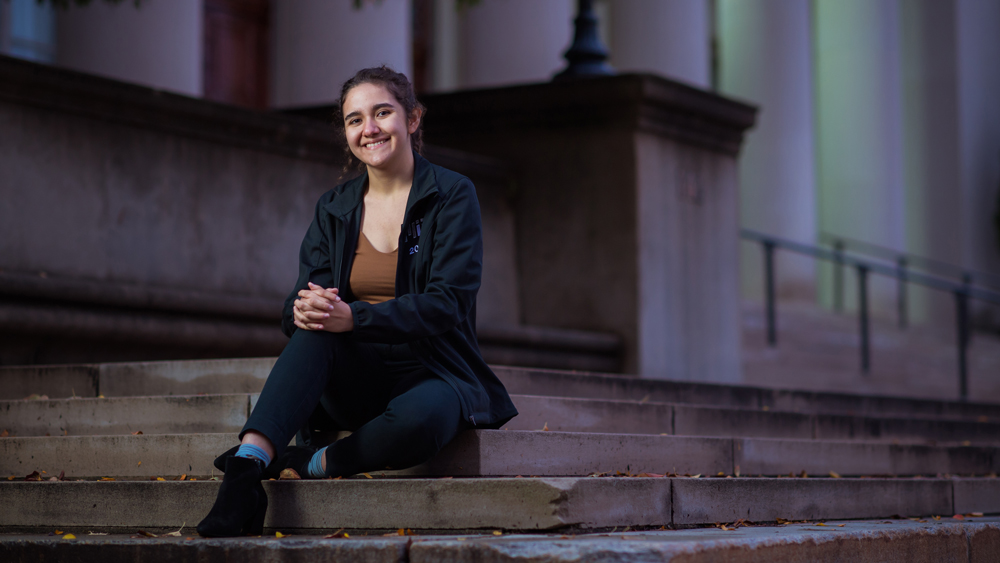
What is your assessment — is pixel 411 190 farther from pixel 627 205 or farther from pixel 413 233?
pixel 627 205

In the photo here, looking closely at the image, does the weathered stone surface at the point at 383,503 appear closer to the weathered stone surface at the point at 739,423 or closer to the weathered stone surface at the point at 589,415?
the weathered stone surface at the point at 589,415

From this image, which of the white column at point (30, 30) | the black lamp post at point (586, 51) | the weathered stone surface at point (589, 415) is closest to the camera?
the weathered stone surface at point (589, 415)

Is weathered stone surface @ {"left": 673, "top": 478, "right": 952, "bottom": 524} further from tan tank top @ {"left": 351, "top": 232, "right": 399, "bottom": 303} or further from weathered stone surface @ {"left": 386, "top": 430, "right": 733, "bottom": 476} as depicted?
tan tank top @ {"left": 351, "top": 232, "right": 399, "bottom": 303}

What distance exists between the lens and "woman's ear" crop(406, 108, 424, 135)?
369cm

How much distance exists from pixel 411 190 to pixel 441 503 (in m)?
0.96

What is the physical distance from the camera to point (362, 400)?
11.5 feet

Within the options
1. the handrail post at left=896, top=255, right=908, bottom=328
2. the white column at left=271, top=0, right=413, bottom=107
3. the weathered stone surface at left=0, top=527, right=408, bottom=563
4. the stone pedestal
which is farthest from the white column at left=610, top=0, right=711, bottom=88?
the weathered stone surface at left=0, top=527, right=408, bottom=563

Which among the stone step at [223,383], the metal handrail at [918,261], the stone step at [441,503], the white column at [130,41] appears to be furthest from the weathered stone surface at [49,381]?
the metal handrail at [918,261]

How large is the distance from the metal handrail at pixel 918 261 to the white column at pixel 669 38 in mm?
4969

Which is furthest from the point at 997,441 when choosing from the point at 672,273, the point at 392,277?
the point at 392,277

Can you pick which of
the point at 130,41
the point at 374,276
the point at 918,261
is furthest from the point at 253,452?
the point at 918,261

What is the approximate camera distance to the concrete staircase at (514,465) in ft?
10.7

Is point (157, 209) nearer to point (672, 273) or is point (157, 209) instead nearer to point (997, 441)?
point (672, 273)

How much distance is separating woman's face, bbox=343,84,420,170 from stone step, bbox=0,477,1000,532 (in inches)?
39.0
